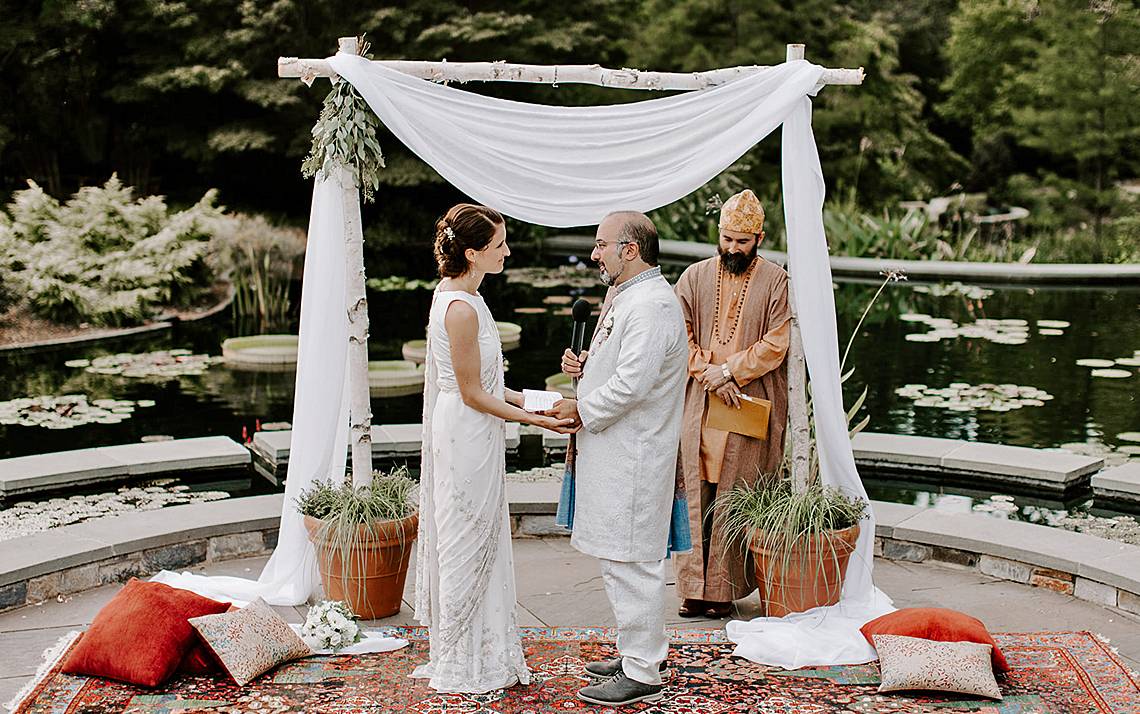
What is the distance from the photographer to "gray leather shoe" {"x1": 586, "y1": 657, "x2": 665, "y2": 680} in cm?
402

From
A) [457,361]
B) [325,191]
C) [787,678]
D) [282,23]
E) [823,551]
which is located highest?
[282,23]

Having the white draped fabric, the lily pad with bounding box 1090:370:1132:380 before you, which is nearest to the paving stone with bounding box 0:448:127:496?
the white draped fabric

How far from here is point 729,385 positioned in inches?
A: 183

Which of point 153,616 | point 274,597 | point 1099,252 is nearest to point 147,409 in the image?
point 274,597

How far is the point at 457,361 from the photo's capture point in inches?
152

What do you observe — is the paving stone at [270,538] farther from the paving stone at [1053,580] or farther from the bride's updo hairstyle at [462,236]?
the paving stone at [1053,580]

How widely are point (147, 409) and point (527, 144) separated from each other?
16.1 feet

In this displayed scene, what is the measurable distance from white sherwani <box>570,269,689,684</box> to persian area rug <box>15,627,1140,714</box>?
0.92ft

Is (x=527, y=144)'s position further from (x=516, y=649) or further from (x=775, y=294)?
(x=516, y=649)

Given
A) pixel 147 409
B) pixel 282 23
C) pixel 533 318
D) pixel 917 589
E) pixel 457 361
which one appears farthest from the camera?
pixel 282 23

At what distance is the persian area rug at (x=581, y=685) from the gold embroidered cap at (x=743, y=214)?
1.58 meters

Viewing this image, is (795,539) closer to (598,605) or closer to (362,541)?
(598,605)

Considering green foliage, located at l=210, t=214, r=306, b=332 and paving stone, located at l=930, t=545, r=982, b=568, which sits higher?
green foliage, located at l=210, t=214, r=306, b=332

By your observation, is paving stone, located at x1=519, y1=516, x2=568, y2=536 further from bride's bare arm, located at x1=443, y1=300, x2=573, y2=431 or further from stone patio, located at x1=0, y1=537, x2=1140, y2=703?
bride's bare arm, located at x1=443, y1=300, x2=573, y2=431
